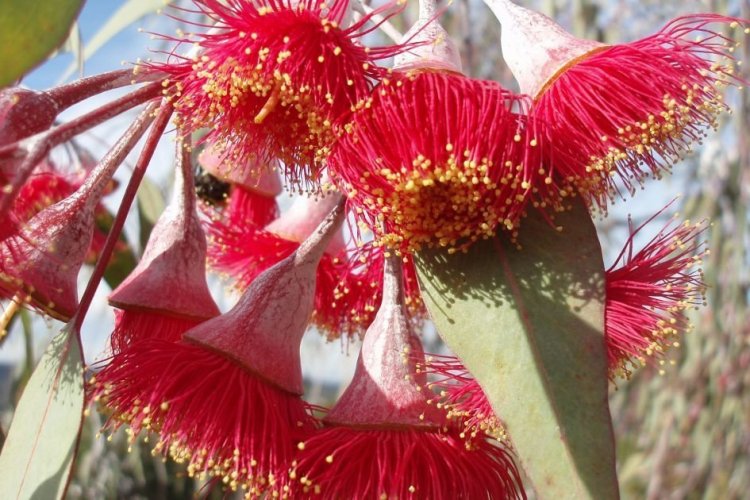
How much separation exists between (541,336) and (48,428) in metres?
0.53

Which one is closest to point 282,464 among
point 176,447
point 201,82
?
point 176,447

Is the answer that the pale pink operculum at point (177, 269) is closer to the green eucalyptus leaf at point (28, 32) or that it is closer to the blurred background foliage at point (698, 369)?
the green eucalyptus leaf at point (28, 32)

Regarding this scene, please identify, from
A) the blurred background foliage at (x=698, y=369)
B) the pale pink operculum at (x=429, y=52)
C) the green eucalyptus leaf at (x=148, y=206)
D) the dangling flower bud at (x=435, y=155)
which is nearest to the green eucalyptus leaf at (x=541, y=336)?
the dangling flower bud at (x=435, y=155)

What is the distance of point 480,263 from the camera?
35.4 inches

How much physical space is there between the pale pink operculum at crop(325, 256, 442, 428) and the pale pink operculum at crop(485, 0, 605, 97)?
0.81 ft

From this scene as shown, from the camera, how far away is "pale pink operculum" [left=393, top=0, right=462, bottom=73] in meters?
0.87

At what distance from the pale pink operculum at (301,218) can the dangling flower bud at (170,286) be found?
0.18 meters

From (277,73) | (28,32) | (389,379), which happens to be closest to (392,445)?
(389,379)

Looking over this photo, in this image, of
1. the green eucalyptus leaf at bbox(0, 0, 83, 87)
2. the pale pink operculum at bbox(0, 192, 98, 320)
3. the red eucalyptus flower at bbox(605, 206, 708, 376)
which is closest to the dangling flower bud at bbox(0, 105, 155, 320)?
the pale pink operculum at bbox(0, 192, 98, 320)

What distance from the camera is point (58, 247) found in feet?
3.23

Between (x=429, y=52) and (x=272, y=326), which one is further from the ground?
(x=429, y=52)

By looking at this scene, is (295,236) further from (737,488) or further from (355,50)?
(737,488)

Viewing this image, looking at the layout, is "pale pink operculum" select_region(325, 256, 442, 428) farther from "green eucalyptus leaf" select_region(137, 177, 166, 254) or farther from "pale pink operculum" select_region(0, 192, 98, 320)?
"green eucalyptus leaf" select_region(137, 177, 166, 254)

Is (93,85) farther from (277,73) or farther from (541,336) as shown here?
(541,336)
